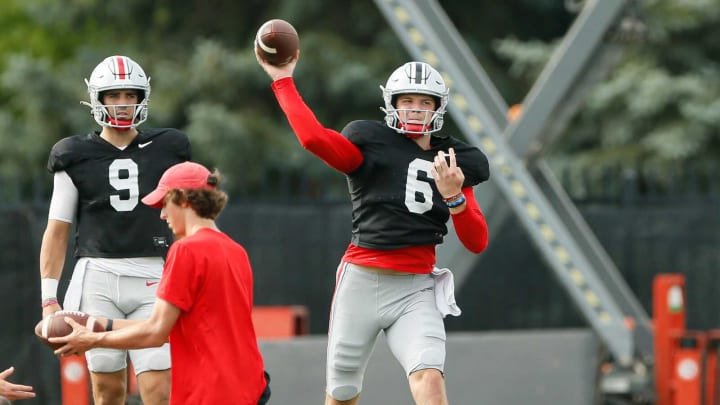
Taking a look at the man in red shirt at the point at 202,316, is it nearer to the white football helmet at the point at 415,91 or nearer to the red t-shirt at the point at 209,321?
the red t-shirt at the point at 209,321

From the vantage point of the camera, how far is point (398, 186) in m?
6.62

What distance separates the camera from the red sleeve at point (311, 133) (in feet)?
21.1

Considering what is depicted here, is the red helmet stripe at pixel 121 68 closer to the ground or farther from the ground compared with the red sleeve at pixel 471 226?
farther from the ground

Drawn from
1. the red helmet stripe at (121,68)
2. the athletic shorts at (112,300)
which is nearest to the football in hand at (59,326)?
the athletic shorts at (112,300)

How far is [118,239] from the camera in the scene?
6.76 m

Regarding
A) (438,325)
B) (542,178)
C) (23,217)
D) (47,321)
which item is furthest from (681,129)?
(47,321)

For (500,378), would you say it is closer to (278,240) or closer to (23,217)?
(278,240)

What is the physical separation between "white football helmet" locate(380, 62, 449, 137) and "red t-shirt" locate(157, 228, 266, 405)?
146cm

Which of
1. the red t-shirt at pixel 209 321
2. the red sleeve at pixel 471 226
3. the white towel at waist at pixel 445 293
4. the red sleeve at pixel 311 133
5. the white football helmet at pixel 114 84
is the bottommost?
the red t-shirt at pixel 209 321

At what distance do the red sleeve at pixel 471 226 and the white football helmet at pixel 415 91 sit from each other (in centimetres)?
38

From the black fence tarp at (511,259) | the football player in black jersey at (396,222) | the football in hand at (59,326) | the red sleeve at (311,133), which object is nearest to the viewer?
the football in hand at (59,326)

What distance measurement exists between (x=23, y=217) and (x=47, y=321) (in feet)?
18.1

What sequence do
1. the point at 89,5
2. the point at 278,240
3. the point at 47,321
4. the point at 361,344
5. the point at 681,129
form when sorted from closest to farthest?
the point at 47,321 → the point at 361,344 → the point at 278,240 → the point at 681,129 → the point at 89,5

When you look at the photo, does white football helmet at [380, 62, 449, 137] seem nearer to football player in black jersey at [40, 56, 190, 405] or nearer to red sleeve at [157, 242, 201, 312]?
football player in black jersey at [40, 56, 190, 405]
